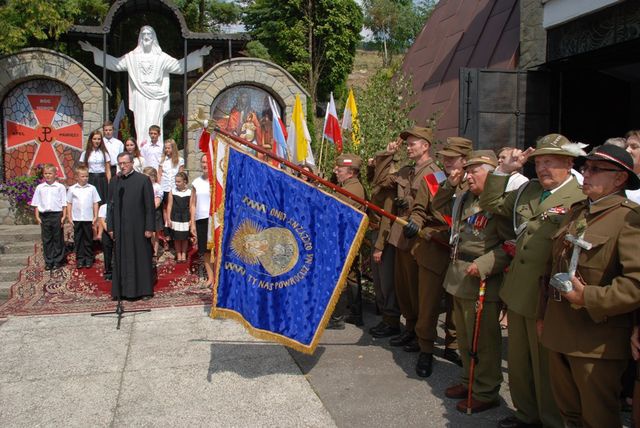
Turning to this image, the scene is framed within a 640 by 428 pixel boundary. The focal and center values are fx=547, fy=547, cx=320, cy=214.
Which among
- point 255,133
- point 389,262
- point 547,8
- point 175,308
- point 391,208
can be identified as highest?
point 547,8

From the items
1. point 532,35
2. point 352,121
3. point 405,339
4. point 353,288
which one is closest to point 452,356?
point 405,339

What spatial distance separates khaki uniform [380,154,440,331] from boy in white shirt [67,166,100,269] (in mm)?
5148

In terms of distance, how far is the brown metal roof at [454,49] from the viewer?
896cm

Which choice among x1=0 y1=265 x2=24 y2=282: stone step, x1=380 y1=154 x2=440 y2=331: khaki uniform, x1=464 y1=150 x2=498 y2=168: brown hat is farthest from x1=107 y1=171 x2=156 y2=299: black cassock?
x1=464 y1=150 x2=498 y2=168: brown hat

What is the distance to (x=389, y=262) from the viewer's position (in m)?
5.73

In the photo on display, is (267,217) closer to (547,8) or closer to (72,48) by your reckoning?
(547,8)

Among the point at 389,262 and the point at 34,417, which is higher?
the point at 389,262

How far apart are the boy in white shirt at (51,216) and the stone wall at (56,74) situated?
4720mm

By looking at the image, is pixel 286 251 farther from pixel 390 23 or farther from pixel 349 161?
pixel 390 23

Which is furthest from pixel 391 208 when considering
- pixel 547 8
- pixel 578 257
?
pixel 547 8

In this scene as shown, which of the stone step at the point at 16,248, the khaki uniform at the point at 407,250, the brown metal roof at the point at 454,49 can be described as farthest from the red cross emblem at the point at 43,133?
the khaki uniform at the point at 407,250

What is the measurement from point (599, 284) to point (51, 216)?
8.07 meters

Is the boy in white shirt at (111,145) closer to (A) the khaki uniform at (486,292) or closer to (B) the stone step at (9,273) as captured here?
(B) the stone step at (9,273)

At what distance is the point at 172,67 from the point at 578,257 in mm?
12777
